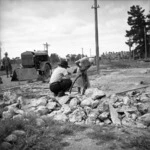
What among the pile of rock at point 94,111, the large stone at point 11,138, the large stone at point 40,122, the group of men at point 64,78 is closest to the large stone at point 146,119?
A: the pile of rock at point 94,111

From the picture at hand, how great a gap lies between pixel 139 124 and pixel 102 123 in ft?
2.48

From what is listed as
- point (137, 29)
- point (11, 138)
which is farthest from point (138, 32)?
point (11, 138)

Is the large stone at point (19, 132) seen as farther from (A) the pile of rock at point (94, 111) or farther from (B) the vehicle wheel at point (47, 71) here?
(B) the vehicle wheel at point (47, 71)

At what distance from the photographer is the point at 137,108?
4531 millimetres

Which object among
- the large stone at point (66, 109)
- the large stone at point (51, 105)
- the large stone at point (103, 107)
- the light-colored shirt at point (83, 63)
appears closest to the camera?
the large stone at point (103, 107)

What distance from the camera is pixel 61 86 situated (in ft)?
20.4

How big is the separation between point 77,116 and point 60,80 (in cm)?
215

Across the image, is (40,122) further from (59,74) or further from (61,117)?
(59,74)

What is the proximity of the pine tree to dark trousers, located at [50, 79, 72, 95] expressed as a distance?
38805mm

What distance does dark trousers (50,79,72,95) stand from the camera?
616 centimetres

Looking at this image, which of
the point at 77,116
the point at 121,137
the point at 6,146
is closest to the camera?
the point at 6,146

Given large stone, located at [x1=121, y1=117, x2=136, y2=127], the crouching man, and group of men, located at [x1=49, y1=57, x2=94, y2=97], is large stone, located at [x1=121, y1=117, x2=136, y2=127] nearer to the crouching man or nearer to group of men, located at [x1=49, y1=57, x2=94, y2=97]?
group of men, located at [x1=49, y1=57, x2=94, y2=97]

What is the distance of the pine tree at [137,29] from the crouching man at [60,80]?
127 ft

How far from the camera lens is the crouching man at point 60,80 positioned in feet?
20.1
